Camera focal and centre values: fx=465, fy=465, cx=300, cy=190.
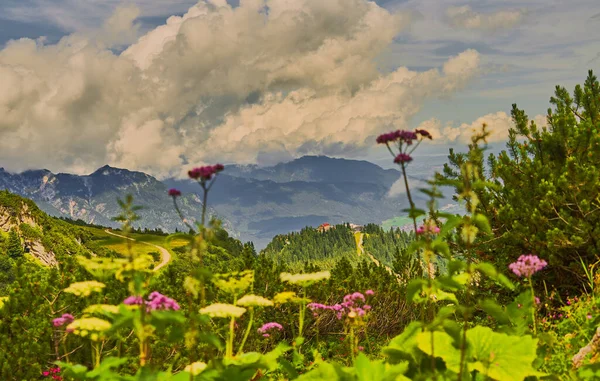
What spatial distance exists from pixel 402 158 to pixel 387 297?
520 inches

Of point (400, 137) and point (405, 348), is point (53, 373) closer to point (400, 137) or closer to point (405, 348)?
point (405, 348)

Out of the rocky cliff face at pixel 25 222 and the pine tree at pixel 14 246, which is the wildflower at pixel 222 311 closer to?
the pine tree at pixel 14 246

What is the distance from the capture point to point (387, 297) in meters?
16.1

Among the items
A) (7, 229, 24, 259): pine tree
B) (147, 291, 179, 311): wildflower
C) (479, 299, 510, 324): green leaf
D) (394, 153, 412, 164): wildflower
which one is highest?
(394, 153, 412, 164): wildflower

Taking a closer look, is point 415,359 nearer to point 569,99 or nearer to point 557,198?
point 557,198

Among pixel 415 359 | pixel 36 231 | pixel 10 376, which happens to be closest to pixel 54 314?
pixel 10 376

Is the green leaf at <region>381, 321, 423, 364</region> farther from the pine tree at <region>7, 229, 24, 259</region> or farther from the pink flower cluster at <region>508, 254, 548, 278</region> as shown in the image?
the pine tree at <region>7, 229, 24, 259</region>

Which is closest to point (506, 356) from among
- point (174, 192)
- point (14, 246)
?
point (174, 192)

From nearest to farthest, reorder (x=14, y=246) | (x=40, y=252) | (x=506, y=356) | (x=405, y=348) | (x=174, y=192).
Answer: (x=174, y=192) → (x=506, y=356) → (x=405, y=348) → (x=14, y=246) → (x=40, y=252)

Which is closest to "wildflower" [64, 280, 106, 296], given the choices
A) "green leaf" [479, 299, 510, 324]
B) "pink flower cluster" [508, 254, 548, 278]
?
"green leaf" [479, 299, 510, 324]

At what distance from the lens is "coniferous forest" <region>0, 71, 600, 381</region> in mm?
3684

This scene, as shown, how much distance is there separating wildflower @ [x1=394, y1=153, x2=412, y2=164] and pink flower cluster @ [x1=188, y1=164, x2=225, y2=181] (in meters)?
1.35

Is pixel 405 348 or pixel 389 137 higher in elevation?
pixel 389 137

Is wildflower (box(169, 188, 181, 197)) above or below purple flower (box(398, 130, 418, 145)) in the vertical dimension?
below
